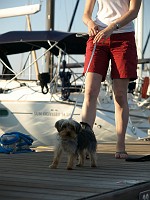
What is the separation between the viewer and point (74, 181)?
345 cm

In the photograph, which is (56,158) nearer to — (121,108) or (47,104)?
(121,108)

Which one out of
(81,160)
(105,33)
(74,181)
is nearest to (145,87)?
(105,33)

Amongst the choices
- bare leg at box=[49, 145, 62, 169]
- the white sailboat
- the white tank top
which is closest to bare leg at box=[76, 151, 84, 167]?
bare leg at box=[49, 145, 62, 169]

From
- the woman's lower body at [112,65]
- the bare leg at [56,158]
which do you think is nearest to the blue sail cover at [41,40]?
the woman's lower body at [112,65]

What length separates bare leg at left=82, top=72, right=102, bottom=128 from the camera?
17.3 feet

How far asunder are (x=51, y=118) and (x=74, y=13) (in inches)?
526

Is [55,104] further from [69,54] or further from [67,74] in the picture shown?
[69,54]

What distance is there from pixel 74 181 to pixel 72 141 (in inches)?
31.7

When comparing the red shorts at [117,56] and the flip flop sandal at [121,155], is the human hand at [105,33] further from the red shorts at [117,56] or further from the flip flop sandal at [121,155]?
the flip flop sandal at [121,155]

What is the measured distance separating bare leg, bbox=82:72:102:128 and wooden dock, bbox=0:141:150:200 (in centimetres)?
68

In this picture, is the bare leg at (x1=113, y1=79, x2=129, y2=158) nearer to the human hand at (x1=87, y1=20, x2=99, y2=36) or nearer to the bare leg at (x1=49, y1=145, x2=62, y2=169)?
the human hand at (x1=87, y1=20, x2=99, y2=36)

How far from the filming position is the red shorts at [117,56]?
527cm

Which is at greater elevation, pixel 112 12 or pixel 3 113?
pixel 112 12

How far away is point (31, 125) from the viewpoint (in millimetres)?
13570
